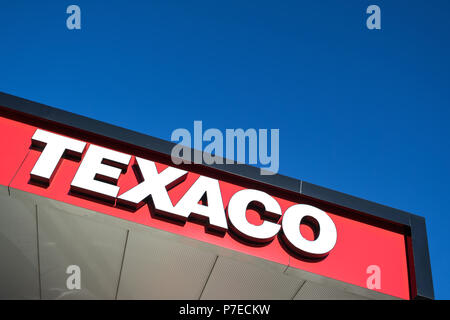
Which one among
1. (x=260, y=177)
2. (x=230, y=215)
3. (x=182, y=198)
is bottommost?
(x=230, y=215)

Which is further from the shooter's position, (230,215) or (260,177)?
(260,177)

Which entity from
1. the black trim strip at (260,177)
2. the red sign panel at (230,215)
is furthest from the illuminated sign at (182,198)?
the black trim strip at (260,177)

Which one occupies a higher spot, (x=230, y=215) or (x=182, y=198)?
(x=182, y=198)

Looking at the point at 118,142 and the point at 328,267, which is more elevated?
the point at 118,142

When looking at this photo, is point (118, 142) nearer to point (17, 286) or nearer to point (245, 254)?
point (245, 254)

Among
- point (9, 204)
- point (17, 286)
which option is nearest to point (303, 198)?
A: point (9, 204)

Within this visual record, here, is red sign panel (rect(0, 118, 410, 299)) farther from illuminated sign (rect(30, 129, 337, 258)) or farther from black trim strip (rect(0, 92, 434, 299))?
black trim strip (rect(0, 92, 434, 299))

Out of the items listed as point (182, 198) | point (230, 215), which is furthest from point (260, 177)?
point (182, 198)

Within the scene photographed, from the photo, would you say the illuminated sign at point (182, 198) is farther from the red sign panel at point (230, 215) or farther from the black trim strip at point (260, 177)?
the black trim strip at point (260, 177)

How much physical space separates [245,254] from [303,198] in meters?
1.30

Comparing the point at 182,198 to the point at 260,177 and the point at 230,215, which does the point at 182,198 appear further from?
the point at 260,177

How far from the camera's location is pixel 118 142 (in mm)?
5230

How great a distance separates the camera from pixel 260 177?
5363 mm
